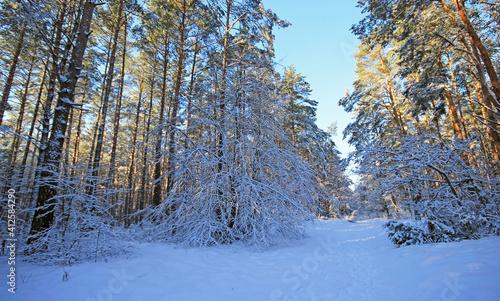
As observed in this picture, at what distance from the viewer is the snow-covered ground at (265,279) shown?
2.56 meters

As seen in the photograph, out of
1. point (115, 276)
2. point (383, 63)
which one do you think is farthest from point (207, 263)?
point (383, 63)

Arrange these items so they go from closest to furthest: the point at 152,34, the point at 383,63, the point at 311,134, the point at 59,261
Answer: the point at 59,261
the point at 152,34
the point at 383,63
the point at 311,134

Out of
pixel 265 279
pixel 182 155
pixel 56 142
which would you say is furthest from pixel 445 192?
pixel 56 142

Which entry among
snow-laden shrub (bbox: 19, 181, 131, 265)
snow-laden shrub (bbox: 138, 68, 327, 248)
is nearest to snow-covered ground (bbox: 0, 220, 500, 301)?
snow-laden shrub (bbox: 19, 181, 131, 265)

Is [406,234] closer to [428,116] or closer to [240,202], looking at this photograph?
[240,202]

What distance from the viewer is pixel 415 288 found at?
284 centimetres

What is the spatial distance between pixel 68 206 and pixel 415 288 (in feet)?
20.0

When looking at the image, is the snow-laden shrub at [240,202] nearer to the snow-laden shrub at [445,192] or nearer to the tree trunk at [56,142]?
the snow-laden shrub at [445,192]

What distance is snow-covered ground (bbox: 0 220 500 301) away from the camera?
256 centimetres

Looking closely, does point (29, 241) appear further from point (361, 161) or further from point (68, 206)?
point (361, 161)

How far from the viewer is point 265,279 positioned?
3477 mm

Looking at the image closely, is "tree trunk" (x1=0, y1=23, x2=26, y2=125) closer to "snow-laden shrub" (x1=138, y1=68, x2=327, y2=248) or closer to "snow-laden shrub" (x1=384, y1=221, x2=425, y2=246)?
"snow-laden shrub" (x1=138, y1=68, x2=327, y2=248)

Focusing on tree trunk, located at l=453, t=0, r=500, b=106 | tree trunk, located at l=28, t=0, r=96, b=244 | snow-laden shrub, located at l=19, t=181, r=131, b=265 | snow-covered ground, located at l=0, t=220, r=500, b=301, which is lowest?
snow-covered ground, located at l=0, t=220, r=500, b=301

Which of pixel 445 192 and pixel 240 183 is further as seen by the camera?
pixel 240 183
